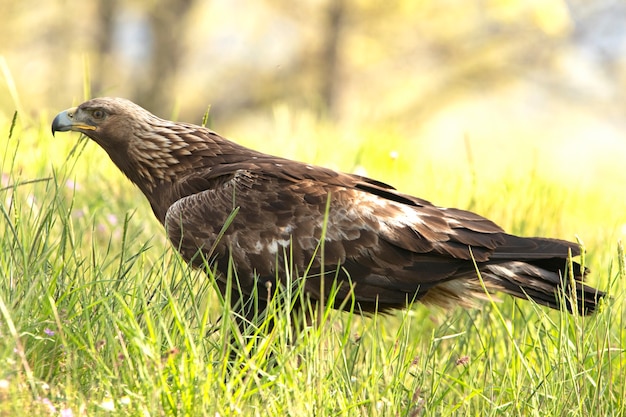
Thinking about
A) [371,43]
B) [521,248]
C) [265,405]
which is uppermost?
[371,43]

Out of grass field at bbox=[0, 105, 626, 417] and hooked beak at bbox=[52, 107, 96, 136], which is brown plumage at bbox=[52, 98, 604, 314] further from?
hooked beak at bbox=[52, 107, 96, 136]

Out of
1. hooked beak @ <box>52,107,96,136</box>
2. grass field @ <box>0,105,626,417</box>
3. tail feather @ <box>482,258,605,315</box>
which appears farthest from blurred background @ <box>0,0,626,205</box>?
grass field @ <box>0,105,626,417</box>

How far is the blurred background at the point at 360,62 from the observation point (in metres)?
17.7

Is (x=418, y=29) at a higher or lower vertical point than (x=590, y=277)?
higher

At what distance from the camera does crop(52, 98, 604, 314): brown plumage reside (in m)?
3.99

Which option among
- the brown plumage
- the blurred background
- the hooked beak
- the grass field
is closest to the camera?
the grass field

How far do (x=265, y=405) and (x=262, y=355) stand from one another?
221mm

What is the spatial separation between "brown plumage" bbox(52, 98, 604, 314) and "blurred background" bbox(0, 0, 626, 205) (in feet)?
39.7

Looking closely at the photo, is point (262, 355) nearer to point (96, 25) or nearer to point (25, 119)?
point (25, 119)

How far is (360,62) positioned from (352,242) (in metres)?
14.8

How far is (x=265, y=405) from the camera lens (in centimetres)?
280

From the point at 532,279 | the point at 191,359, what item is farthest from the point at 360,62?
the point at 191,359

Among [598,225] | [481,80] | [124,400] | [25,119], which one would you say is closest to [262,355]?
[124,400]

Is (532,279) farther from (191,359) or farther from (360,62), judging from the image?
(360,62)
